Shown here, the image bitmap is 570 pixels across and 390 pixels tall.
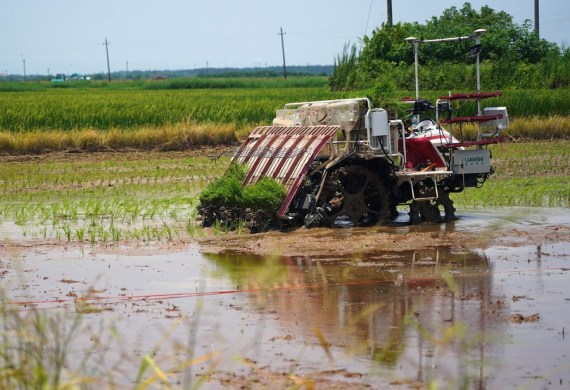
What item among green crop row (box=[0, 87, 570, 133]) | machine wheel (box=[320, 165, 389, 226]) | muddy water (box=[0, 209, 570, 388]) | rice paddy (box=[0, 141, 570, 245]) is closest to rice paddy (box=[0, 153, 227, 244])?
rice paddy (box=[0, 141, 570, 245])

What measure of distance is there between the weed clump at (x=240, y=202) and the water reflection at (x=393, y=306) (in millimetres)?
1839

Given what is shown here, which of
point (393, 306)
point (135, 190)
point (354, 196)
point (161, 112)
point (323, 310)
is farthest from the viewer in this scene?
point (161, 112)

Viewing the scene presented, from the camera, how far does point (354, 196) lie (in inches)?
594

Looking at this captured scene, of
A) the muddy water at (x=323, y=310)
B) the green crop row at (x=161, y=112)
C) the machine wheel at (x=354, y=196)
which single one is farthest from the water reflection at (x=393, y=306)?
the green crop row at (x=161, y=112)

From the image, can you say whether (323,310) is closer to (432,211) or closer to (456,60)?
(432,211)

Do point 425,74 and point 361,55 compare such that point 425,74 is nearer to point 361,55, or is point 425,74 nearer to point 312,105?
point 361,55

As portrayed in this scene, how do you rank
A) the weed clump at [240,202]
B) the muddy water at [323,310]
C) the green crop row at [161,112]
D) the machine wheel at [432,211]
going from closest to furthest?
the muddy water at [323,310] → the weed clump at [240,202] → the machine wheel at [432,211] → the green crop row at [161,112]

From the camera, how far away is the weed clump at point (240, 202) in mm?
14344

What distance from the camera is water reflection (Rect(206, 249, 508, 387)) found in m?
7.34

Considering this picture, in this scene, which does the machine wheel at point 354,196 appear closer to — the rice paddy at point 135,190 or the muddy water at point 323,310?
the rice paddy at point 135,190

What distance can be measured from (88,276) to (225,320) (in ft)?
9.76

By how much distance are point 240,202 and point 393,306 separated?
5732 millimetres

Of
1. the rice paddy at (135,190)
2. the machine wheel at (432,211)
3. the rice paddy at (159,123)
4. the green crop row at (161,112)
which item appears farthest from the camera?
the green crop row at (161,112)

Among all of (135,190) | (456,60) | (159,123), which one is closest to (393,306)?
(135,190)
